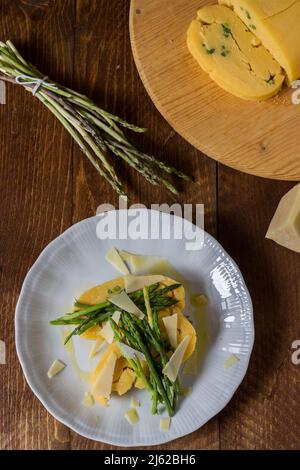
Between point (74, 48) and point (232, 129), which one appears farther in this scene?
point (74, 48)

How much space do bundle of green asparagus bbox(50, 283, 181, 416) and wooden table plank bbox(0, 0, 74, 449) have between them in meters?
0.20

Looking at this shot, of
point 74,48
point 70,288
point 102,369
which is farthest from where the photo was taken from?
point 74,48

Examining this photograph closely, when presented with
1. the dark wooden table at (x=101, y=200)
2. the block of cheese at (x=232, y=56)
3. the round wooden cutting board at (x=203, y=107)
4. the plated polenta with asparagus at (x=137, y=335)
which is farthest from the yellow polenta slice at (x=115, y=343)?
the block of cheese at (x=232, y=56)

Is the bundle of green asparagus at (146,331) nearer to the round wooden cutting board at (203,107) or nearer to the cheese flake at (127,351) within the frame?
the cheese flake at (127,351)

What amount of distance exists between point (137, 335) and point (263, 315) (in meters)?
0.37

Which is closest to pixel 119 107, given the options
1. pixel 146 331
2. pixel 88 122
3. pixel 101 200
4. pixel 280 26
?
pixel 88 122

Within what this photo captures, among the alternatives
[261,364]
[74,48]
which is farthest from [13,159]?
[261,364]

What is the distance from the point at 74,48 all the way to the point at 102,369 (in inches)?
34.2

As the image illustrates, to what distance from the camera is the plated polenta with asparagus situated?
149 centimetres

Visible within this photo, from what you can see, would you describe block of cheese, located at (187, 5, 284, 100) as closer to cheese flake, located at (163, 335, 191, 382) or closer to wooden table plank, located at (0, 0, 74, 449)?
wooden table plank, located at (0, 0, 74, 449)

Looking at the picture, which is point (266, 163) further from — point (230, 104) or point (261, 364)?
point (261, 364)

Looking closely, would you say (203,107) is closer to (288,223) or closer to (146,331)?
(288,223)

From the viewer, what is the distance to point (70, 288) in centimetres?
161

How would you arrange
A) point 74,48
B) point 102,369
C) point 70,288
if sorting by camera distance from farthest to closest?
1. point 74,48
2. point 70,288
3. point 102,369
